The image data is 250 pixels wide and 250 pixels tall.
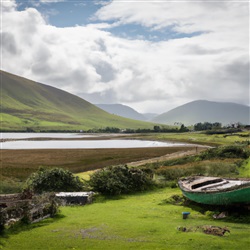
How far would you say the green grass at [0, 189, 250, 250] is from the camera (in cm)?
1920

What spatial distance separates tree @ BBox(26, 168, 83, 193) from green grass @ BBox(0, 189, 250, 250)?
9124 millimetres

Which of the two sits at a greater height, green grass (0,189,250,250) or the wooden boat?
the wooden boat

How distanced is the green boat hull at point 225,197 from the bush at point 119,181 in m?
11.1

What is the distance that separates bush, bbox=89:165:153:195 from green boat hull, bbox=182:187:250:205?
36.5ft

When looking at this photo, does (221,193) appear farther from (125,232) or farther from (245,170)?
(245,170)

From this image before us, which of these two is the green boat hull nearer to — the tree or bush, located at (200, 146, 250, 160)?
the tree

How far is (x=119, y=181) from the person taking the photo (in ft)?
124

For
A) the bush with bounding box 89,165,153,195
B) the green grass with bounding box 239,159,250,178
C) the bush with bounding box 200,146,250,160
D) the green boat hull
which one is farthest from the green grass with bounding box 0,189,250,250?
the bush with bounding box 200,146,250,160

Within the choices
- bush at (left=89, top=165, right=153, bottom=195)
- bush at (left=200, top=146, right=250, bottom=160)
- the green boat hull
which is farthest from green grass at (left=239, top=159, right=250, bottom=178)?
the green boat hull

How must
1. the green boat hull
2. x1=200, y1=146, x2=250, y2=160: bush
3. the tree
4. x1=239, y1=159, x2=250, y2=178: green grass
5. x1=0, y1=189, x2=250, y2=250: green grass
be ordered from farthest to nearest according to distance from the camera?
x1=200, y1=146, x2=250, y2=160: bush → x1=239, y1=159, x2=250, y2=178: green grass → the tree → the green boat hull → x1=0, y1=189, x2=250, y2=250: green grass

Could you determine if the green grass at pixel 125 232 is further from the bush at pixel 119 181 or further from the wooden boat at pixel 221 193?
the bush at pixel 119 181

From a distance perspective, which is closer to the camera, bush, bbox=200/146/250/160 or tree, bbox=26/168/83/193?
tree, bbox=26/168/83/193

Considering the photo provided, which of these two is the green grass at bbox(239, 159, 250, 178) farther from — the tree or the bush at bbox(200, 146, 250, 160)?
the tree

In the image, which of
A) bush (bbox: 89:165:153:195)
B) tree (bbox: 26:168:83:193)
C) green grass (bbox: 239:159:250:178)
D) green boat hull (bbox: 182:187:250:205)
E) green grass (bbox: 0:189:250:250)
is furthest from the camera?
green grass (bbox: 239:159:250:178)
